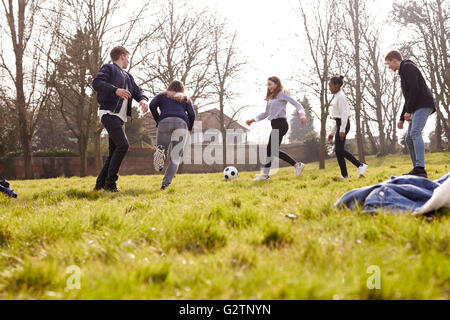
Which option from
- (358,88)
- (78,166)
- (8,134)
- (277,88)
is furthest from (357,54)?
(8,134)

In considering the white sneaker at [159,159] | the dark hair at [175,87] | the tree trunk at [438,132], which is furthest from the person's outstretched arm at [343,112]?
the tree trunk at [438,132]

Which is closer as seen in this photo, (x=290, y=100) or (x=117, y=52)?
(x=117, y=52)

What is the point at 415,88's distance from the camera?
5152 millimetres

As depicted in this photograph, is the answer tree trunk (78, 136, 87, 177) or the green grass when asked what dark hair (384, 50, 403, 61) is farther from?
tree trunk (78, 136, 87, 177)

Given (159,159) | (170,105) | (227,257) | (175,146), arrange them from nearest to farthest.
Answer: (227,257)
(159,159)
(170,105)
(175,146)

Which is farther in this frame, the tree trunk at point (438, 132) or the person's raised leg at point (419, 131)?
the tree trunk at point (438, 132)

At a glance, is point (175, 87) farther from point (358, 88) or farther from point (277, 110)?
point (358, 88)

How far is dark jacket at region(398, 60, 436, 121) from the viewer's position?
5141 mm

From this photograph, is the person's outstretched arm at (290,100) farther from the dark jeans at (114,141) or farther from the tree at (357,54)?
the tree at (357,54)

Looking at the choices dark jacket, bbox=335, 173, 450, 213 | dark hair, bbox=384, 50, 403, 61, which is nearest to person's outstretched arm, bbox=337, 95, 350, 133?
dark hair, bbox=384, 50, 403, 61

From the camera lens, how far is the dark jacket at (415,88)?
16.9 feet

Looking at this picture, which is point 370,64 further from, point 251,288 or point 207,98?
point 251,288

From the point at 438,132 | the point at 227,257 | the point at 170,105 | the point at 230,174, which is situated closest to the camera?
the point at 227,257

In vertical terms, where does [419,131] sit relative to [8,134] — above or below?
below
